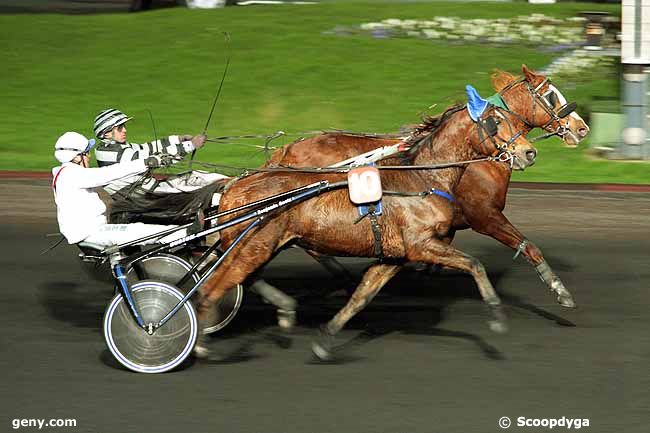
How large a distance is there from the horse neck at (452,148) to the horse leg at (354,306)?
0.68 m

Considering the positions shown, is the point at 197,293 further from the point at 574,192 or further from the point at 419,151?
the point at 574,192

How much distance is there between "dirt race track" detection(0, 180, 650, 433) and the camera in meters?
6.33

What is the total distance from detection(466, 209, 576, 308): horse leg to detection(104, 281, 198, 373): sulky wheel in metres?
→ 2.59

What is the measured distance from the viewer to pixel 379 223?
282 inches

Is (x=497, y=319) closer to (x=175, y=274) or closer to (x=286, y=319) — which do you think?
(x=286, y=319)

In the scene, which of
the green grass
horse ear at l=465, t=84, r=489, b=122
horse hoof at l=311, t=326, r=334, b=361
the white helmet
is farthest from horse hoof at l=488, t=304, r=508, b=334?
the green grass

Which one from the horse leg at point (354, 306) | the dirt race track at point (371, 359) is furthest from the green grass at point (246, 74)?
the horse leg at point (354, 306)

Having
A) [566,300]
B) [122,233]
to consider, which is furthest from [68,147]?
[566,300]

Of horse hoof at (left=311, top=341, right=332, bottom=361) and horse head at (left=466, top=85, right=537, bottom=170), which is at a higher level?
horse head at (left=466, top=85, right=537, bottom=170)

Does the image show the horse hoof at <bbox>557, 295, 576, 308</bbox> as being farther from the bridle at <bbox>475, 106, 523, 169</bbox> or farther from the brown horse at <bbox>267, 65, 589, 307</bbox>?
the bridle at <bbox>475, 106, 523, 169</bbox>

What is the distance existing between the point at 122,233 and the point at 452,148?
2216 millimetres

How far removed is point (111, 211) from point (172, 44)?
1358 cm

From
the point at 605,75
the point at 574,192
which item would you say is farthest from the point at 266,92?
the point at 574,192

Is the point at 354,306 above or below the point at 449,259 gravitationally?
below
